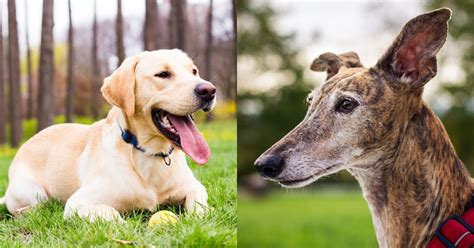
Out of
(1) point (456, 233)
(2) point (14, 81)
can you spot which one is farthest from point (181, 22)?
(1) point (456, 233)

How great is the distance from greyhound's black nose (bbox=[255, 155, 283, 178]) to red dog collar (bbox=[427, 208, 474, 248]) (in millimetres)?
448

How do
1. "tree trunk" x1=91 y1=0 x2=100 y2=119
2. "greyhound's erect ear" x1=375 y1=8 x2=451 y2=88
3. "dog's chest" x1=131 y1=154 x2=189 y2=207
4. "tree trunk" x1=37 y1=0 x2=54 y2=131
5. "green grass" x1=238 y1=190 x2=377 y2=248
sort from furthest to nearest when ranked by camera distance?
"green grass" x1=238 y1=190 x2=377 y2=248 < "tree trunk" x1=37 y1=0 x2=54 y2=131 < "tree trunk" x1=91 y1=0 x2=100 y2=119 < "dog's chest" x1=131 y1=154 x2=189 y2=207 < "greyhound's erect ear" x1=375 y1=8 x2=451 y2=88

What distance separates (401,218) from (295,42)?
7308 mm

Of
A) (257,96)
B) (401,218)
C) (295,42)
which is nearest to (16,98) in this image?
(401,218)

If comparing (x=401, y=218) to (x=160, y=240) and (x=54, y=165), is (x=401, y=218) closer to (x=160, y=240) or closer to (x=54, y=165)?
(x=160, y=240)

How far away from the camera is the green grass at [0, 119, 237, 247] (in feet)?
6.95

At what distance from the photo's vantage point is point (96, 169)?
7.86ft

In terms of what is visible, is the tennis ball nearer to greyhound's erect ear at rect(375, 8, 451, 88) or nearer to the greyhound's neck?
the greyhound's neck

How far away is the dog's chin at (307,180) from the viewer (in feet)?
6.58

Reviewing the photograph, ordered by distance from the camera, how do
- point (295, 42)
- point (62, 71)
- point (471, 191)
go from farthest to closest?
point (295, 42), point (62, 71), point (471, 191)

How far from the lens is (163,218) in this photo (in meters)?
2.26

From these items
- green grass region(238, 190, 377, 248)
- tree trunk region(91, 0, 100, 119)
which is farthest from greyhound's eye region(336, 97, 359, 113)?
green grass region(238, 190, 377, 248)

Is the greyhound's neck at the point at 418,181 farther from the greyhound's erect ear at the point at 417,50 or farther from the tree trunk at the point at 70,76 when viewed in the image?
the tree trunk at the point at 70,76

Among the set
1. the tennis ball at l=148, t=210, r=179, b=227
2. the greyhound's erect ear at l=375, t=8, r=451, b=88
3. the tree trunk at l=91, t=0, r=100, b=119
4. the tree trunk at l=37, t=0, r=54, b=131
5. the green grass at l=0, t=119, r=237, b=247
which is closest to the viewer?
the greyhound's erect ear at l=375, t=8, r=451, b=88
